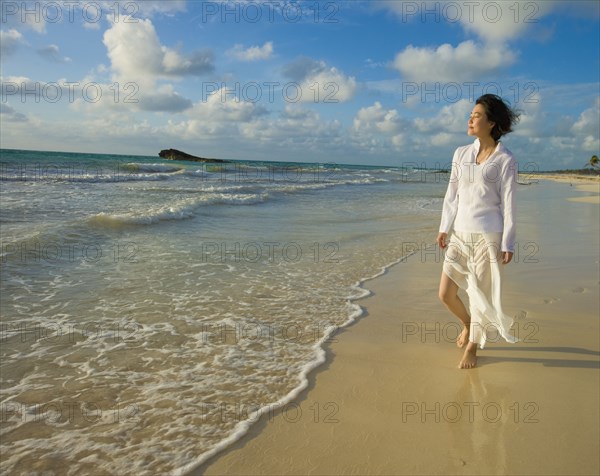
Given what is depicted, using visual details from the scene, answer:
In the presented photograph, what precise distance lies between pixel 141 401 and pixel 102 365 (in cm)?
76

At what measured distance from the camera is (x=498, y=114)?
3451 millimetres

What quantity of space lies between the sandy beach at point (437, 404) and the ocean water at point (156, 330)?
0.94 feet

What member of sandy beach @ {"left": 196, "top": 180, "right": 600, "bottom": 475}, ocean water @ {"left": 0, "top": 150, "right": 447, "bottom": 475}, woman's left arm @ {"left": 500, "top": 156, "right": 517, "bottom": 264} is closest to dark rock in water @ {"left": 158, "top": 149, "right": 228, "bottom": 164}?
ocean water @ {"left": 0, "top": 150, "right": 447, "bottom": 475}

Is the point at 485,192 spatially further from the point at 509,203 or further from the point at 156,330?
the point at 156,330

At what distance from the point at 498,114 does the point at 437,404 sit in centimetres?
229

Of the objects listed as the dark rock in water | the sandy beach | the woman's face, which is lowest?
the sandy beach

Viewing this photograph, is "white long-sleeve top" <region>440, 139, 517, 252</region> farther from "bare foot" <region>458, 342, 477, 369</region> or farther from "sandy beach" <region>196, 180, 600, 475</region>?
"sandy beach" <region>196, 180, 600, 475</region>

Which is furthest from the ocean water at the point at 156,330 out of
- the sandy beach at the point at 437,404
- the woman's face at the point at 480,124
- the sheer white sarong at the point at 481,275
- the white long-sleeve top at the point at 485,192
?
the woman's face at the point at 480,124

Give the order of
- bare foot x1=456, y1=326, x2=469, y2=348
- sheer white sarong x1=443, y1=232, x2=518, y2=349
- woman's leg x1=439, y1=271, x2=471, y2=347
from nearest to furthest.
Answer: sheer white sarong x1=443, y1=232, x2=518, y2=349 → woman's leg x1=439, y1=271, x2=471, y2=347 → bare foot x1=456, y1=326, x2=469, y2=348

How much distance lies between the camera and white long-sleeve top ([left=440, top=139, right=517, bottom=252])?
11.1 feet

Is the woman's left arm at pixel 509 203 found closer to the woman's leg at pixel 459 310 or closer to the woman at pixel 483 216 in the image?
the woman at pixel 483 216

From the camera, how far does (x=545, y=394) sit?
10.6 ft

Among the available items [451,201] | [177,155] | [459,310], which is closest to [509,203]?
[451,201]

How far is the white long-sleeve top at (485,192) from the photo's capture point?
338cm
